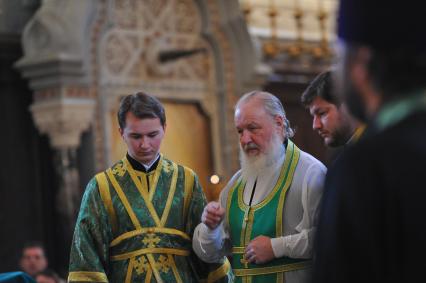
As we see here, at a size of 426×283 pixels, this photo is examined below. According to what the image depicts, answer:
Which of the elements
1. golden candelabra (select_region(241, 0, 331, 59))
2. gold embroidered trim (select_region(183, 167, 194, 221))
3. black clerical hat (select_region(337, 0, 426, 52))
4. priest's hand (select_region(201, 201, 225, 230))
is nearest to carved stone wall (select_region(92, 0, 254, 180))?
golden candelabra (select_region(241, 0, 331, 59))

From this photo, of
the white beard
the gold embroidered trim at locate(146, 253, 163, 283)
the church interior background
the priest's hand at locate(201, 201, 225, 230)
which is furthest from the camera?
the church interior background

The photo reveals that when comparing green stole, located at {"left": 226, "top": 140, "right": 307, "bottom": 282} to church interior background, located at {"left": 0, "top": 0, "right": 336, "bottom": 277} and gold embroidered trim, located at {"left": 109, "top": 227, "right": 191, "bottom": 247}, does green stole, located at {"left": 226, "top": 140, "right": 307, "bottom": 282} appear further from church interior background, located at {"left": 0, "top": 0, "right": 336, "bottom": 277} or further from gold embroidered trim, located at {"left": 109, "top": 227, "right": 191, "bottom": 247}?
church interior background, located at {"left": 0, "top": 0, "right": 336, "bottom": 277}

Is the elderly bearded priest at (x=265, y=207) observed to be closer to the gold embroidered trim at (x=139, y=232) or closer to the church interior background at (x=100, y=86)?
the gold embroidered trim at (x=139, y=232)

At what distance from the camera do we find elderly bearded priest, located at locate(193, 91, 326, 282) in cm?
461

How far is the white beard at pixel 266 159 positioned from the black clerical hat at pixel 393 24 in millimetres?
2677

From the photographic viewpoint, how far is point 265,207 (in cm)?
477

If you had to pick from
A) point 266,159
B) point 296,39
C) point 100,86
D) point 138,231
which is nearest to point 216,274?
point 138,231

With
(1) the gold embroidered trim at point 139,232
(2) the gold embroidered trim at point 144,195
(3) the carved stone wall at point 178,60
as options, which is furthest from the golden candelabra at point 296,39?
(1) the gold embroidered trim at point 139,232

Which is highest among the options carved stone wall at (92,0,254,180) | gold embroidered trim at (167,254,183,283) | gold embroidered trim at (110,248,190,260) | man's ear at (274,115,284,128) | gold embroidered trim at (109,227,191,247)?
carved stone wall at (92,0,254,180)

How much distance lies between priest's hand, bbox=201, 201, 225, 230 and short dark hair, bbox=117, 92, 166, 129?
638 millimetres

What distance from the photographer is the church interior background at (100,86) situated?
9891 millimetres

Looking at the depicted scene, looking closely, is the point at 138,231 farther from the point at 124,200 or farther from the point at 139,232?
the point at 124,200

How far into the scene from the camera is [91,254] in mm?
4941

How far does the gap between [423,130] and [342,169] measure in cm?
18
